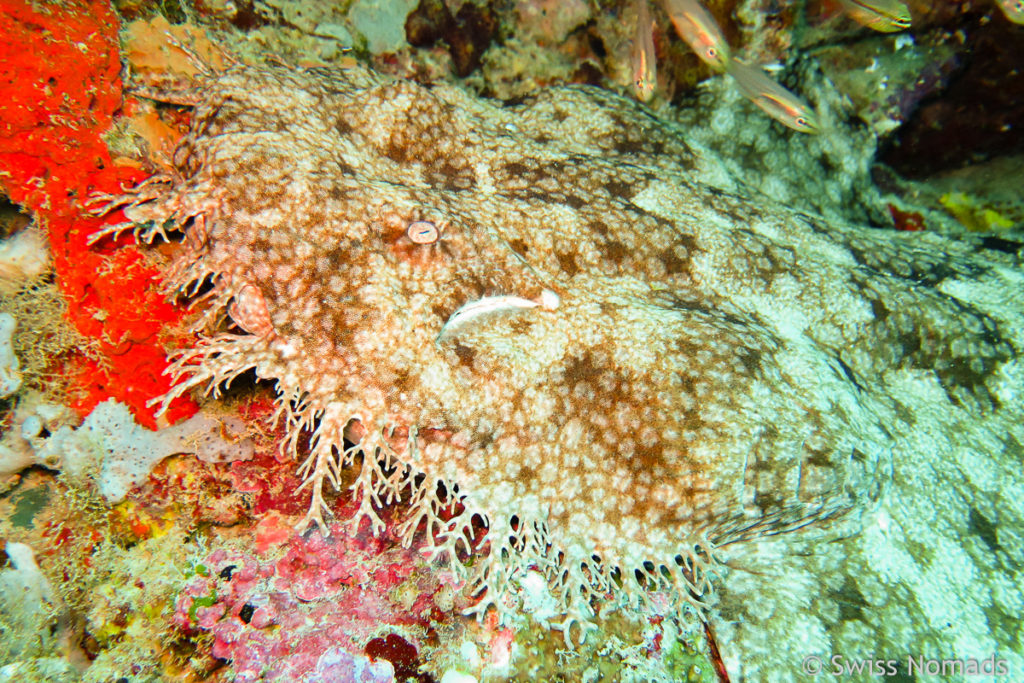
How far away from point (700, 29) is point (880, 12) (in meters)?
1.67

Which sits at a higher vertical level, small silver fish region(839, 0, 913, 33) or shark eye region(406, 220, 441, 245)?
small silver fish region(839, 0, 913, 33)

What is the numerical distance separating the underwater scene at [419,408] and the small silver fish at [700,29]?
1.13 m

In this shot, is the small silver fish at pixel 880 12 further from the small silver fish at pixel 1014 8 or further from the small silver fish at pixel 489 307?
the small silver fish at pixel 489 307

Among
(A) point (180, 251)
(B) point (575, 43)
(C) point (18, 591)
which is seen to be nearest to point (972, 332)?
(B) point (575, 43)

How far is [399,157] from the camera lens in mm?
2961

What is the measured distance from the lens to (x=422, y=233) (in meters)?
2.42

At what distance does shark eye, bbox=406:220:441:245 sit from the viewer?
2412 millimetres

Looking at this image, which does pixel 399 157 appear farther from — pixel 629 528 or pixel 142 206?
pixel 629 528

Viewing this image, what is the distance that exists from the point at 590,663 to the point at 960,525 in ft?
7.57

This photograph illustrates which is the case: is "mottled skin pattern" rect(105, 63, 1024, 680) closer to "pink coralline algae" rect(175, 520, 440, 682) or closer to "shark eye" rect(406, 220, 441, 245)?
"shark eye" rect(406, 220, 441, 245)

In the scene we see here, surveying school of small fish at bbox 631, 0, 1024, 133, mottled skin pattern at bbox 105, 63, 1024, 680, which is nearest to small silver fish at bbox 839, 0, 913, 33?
school of small fish at bbox 631, 0, 1024, 133

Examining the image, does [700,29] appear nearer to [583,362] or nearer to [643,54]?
[643,54]

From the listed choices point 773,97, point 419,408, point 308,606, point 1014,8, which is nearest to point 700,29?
point 773,97

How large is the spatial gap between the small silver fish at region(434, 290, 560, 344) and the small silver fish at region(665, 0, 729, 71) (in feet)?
7.95
